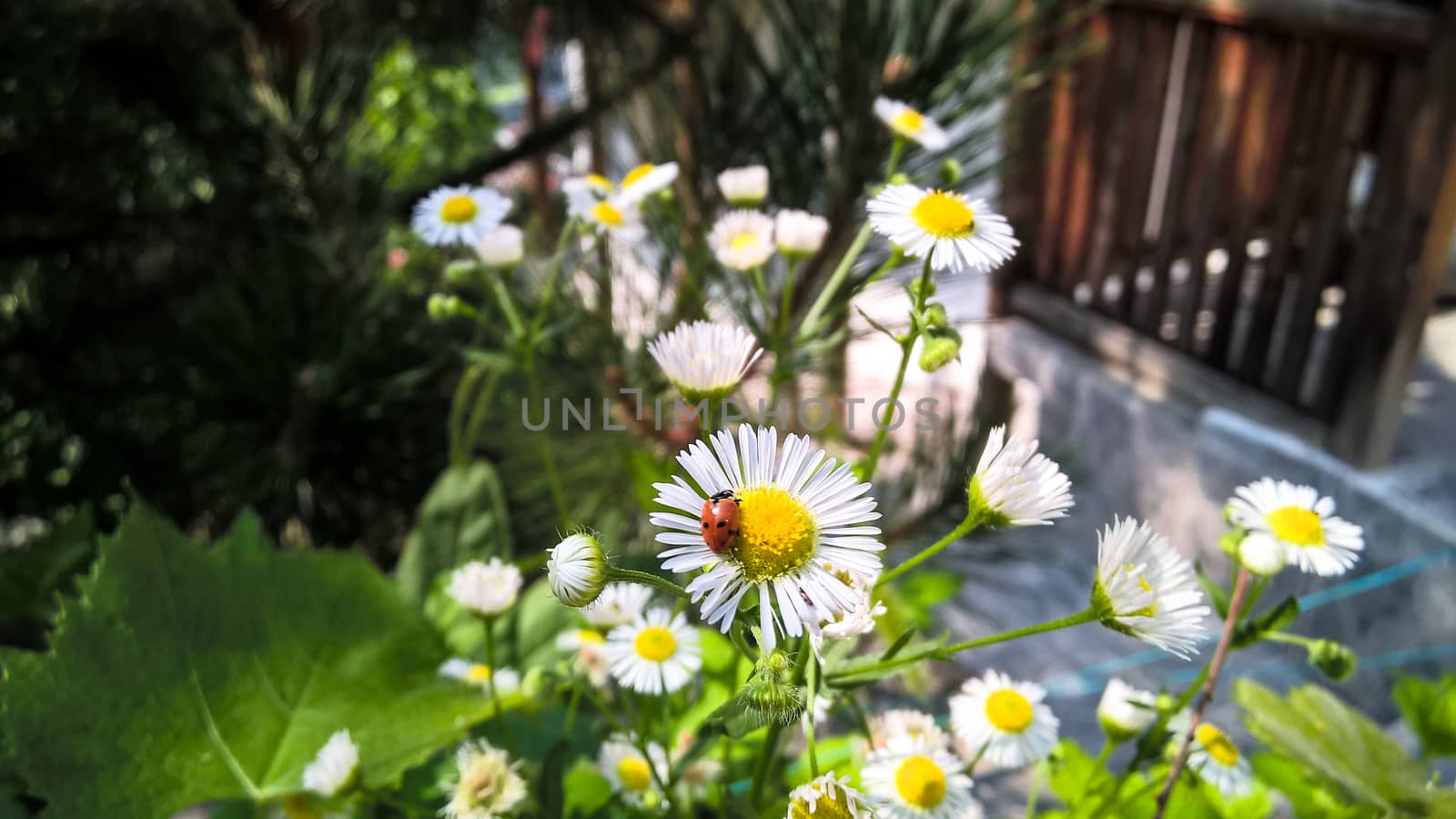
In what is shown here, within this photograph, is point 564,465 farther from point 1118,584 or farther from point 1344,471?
point 1344,471

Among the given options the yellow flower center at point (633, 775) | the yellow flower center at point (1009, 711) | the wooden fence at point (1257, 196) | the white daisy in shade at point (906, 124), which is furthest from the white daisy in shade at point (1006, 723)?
the wooden fence at point (1257, 196)

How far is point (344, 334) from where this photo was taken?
52 cm

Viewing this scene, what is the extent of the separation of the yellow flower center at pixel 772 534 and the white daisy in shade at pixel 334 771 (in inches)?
6.0

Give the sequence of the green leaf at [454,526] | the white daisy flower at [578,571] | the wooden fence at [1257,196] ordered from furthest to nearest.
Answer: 1. the wooden fence at [1257,196]
2. the green leaf at [454,526]
3. the white daisy flower at [578,571]

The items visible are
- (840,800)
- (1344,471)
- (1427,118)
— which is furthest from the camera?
(1344,471)

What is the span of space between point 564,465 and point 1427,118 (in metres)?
0.86

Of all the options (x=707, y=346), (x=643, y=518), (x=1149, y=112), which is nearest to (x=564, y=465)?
(x=643, y=518)

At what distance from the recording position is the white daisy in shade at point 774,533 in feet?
0.65

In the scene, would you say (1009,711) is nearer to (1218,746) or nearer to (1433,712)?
(1218,746)

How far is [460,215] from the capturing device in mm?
395

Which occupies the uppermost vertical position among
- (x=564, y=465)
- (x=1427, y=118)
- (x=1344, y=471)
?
(x=1427, y=118)

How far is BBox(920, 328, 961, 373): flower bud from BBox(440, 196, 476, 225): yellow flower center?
8.5 inches

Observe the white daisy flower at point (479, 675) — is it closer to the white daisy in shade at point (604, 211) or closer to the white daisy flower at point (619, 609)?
the white daisy flower at point (619, 609)

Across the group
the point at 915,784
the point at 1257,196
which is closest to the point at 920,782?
the point at 915,784
